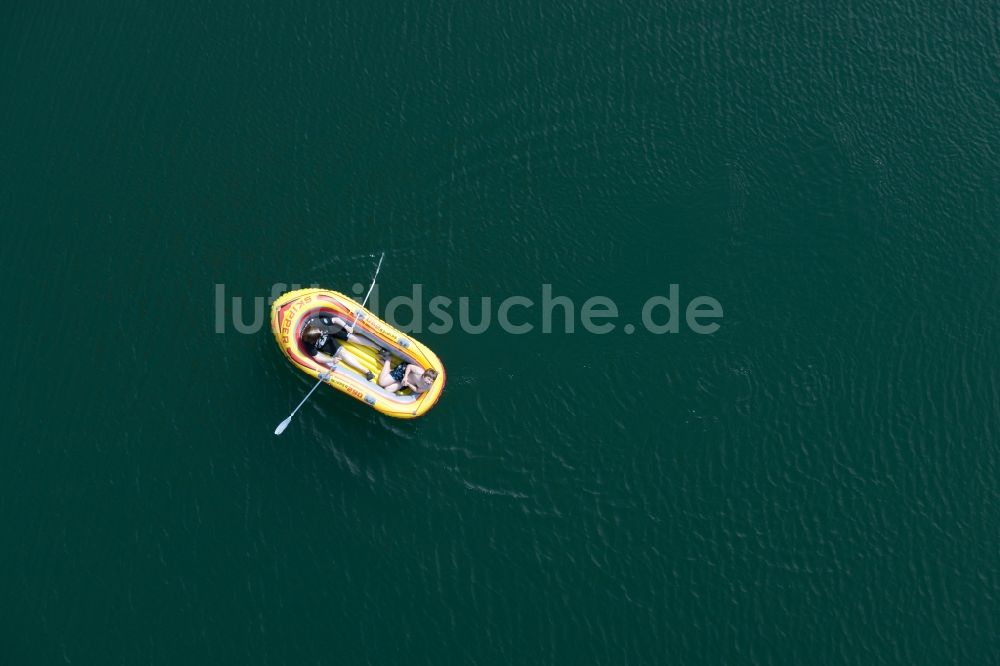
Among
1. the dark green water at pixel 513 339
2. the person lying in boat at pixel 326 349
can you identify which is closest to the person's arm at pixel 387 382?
the person lying in boat at pixel 326 349

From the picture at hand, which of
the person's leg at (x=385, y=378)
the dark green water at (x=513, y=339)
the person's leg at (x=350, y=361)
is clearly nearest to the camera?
the dark green water at (x=513, y=339)

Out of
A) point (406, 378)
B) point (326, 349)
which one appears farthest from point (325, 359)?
point (406, 378)

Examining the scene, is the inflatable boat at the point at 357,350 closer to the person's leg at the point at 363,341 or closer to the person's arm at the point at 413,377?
the person's leg at the point at 363,341

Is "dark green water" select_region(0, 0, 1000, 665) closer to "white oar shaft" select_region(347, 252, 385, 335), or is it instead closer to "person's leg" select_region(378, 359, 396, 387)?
"white oar shaft" select_region(347, 252, 385, 335)

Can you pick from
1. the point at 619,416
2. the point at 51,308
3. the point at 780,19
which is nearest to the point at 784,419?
the point at 619,416

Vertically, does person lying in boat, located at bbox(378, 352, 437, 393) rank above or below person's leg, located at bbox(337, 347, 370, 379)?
below

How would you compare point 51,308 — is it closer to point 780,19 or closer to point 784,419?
point 784,419

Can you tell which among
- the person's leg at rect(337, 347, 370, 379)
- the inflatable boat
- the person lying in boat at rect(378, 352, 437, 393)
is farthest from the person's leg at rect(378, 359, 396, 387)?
the person's leg at rect(337, 347, 370, 379)

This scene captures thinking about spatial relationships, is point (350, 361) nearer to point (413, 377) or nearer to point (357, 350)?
point (357, 350)
